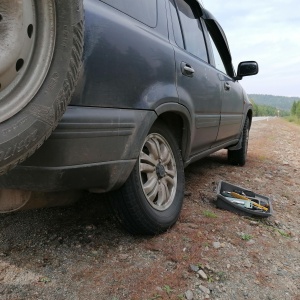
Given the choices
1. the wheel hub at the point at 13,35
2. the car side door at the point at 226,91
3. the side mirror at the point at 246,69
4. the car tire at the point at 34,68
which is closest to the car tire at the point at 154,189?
the car tire at the point at 34,68

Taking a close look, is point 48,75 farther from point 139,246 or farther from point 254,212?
point 254,212

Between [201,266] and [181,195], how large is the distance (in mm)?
645

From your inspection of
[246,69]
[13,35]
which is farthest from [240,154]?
[13,35]

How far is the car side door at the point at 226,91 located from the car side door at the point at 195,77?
23 centimetres

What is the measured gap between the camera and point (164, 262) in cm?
191

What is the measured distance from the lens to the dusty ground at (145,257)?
167cm

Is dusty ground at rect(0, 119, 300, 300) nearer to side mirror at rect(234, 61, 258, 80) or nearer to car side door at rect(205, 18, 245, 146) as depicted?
car side door at rect(205, 18, 245, 146)

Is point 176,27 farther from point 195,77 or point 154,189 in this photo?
point 154,189

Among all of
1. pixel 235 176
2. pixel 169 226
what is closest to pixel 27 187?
pixel 169 226

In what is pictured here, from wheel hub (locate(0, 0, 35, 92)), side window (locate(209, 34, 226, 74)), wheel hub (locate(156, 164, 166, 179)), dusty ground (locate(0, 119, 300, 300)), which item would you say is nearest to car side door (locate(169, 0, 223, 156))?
side window (locate(209, 34, 226, 74))

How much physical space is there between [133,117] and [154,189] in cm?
61

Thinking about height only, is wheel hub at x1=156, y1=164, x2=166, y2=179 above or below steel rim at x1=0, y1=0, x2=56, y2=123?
below

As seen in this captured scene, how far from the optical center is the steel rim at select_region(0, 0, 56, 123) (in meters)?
1.17

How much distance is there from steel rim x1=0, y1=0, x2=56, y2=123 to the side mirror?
3.49 m
